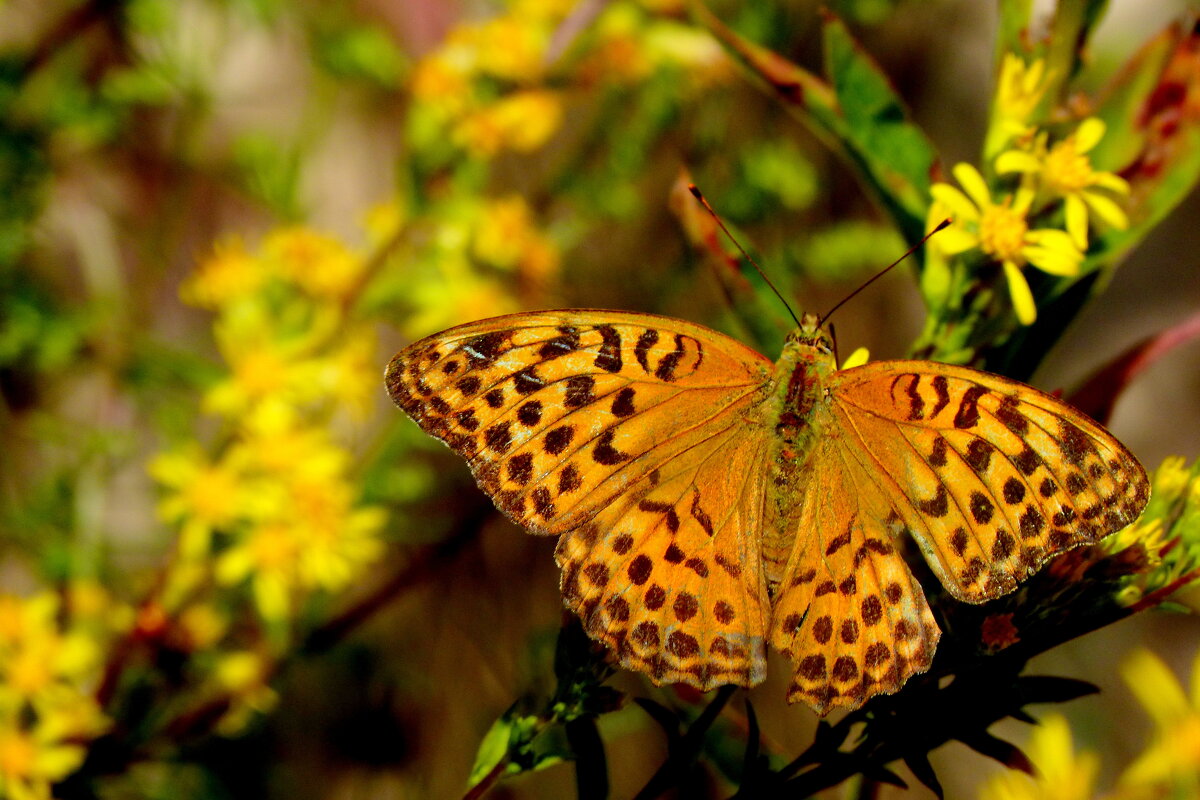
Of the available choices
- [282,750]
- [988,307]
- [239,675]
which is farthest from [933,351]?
[282,750]

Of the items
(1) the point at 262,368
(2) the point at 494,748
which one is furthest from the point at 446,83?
(2) the point at 494,748

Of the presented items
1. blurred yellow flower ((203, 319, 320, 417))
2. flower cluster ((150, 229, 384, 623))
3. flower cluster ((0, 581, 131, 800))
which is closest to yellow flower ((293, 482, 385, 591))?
flower cluster ((150, 229, 384, 623))

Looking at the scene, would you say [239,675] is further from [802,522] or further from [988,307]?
[988,307]

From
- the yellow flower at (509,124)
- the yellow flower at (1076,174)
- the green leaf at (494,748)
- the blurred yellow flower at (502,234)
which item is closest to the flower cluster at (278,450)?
the blurred yellow flower at (502,234)

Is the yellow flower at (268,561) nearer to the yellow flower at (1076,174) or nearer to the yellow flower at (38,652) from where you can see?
the yellow flower at (38,652)

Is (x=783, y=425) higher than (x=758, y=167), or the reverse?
(x=758, y=167)

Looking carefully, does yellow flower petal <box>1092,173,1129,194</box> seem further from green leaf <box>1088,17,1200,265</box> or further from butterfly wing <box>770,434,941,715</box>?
butterfly wing <box>770,434,941,715</box>
